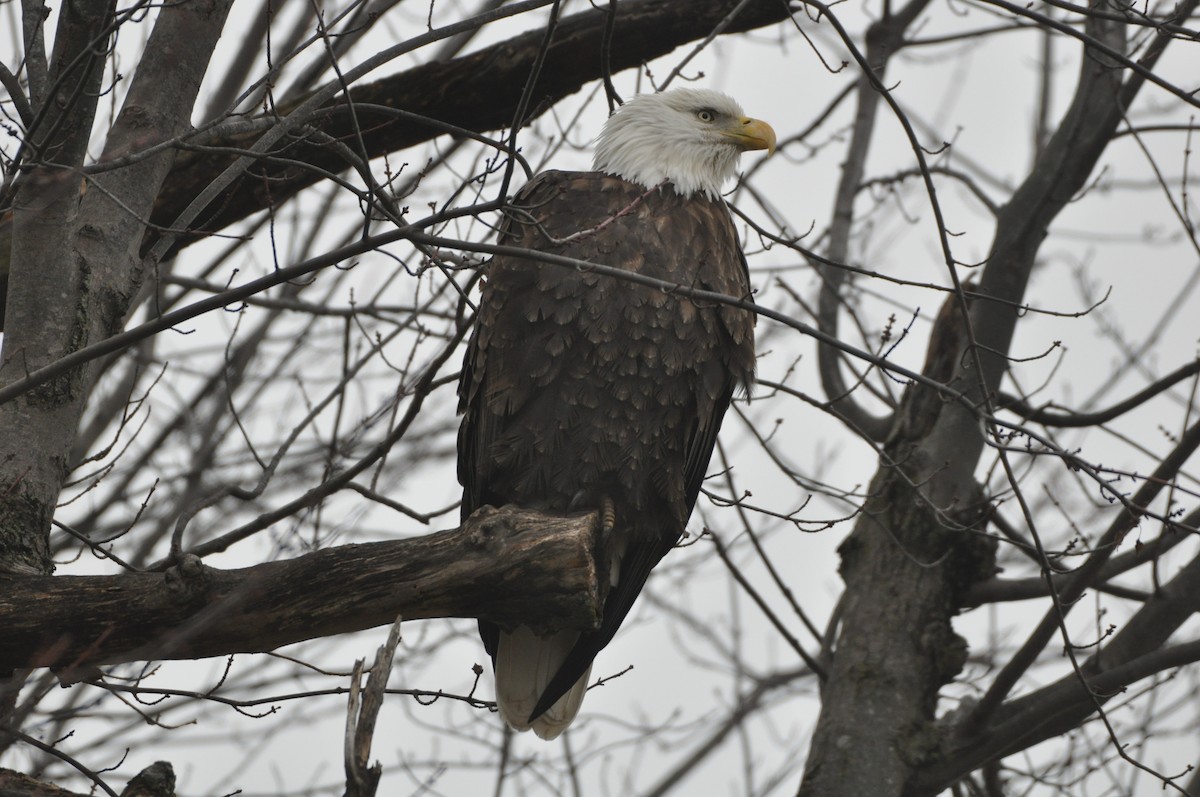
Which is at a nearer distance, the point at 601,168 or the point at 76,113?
the point at 76,113

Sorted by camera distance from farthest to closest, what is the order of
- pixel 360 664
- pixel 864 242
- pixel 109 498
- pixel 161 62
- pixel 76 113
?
pixel 864 242, pixel 109 498, pixel 161 62, pixel 76 113, pixel 360 664

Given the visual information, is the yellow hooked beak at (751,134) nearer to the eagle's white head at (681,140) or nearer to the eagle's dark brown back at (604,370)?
the eagle's white head at (681,140)

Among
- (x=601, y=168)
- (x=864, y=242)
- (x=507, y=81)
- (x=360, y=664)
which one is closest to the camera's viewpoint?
(x=360, y=664)

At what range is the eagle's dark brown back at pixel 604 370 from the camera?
437 centimetres

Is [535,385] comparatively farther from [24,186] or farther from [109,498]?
[109,498]

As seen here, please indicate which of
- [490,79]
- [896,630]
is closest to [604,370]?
[490,79]

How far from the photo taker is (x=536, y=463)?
4.53m

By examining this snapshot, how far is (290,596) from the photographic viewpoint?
11.0 feet

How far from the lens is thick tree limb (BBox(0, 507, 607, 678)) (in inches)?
131

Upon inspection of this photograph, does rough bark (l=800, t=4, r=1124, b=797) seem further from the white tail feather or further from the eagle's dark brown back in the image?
the white tail feather

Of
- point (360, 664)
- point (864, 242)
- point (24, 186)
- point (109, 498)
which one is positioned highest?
point (864, 242)

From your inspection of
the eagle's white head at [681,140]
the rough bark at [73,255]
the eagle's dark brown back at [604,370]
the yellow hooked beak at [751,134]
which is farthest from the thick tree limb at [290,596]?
the yellow hooked beak at [751,134]

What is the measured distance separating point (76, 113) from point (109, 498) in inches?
132

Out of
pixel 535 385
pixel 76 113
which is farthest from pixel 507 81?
pixel 76 113
